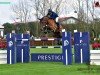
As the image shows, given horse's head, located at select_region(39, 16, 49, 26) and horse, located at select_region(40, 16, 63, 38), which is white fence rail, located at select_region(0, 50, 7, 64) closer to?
horse, located at select_region(40, 16, 63, 38)

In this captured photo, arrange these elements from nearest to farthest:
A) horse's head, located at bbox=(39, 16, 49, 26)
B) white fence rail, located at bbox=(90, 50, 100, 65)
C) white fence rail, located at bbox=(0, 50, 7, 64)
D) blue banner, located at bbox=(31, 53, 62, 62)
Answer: white fence rail, located at bbox=(90, 50, 100, 65) < white fence rail, located at bbox=(0, 50, 7, 64) < blue banner, located at bbox=(31, 53, 62, 62) < horse's head, located at bbox=(39, 16, 49, 26)

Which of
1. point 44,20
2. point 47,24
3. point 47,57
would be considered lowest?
point 47,57

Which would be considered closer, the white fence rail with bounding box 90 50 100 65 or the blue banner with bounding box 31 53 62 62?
the white fence rail with bounding box 90 50 100 65

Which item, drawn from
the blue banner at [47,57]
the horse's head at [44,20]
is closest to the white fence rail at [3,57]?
the blue banner at [47,57]

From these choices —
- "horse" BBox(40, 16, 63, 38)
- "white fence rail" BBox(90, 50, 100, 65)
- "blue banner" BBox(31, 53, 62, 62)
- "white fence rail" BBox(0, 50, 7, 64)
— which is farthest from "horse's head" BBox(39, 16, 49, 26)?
"white fence rail" BBox(90, 50, 100, 65)

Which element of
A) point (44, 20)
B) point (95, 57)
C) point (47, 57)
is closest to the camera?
point (95, 57)

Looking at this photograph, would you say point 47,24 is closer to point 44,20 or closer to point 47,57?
point 44,20

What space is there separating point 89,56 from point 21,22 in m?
54.3

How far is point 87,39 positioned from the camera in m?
17.8

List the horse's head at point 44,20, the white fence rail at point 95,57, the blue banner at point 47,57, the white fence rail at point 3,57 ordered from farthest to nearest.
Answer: the horse's head at point 44,20 → the blue banner at point 47,57 → the white fence rail at point 3,57 → the white fence rail at point 95,57

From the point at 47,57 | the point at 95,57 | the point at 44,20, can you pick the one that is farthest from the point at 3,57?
the point at 44,20

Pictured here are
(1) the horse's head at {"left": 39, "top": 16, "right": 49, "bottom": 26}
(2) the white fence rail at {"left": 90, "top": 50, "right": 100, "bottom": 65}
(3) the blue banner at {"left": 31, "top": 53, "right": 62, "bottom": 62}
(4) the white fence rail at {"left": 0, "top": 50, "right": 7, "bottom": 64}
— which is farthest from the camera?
(1) the horse's head at {"left": 39, "top": 16, "right": 49, "bottom": 26}

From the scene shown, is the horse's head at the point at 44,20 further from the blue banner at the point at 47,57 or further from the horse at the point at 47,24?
the blue banner at the point at 47,57

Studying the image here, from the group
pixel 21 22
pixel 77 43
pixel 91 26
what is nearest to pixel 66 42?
pixel 77 43
